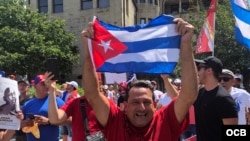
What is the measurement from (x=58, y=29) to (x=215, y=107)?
32196mm

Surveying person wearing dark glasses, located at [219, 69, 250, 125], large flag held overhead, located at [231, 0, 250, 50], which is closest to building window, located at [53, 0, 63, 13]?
large flag held overhead, located at [231, 0, 250, 50]

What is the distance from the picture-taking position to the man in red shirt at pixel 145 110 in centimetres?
300

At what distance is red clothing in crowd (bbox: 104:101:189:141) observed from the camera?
9.86 feet

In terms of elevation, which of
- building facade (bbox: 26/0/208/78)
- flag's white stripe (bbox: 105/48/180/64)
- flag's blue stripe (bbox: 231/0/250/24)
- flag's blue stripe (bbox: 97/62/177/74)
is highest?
building facade (bbox: 26/0/208/78)

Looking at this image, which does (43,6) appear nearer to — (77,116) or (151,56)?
(77,116)

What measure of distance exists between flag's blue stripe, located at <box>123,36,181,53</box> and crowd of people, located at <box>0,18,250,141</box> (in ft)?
1.02

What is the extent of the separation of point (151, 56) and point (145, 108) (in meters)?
0.95

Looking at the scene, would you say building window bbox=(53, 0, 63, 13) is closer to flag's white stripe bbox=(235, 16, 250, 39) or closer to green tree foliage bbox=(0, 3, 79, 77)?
green tree foliage bbox=(0, 3, 79, 77)

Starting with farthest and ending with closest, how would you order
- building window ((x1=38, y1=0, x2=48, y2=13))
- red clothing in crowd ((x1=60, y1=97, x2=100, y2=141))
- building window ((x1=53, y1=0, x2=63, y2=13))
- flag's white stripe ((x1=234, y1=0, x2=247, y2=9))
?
building window ((x1=38, y1=0, x2=48, y2=13)), building window ((x1=53, y1=0, x2=63, y2=13)), flag's white stripe ((x1=234, y1=0, x2=247, y2=9)), red clothing in crowd ((x1=60, y1=97, x2=100, y2=141))

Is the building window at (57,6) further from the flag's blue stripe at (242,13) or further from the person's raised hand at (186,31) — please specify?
the person's raised hand at (186,31)

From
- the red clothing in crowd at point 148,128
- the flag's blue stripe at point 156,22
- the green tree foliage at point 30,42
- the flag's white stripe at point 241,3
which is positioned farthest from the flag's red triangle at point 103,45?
the green tree foliage at point 30,42

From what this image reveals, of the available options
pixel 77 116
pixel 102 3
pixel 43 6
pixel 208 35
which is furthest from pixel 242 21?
pixel 43 6

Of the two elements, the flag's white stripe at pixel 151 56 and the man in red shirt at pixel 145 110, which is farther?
the flag's white stripe at pixel 151 56

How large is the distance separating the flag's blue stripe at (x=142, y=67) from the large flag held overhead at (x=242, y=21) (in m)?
3.81
